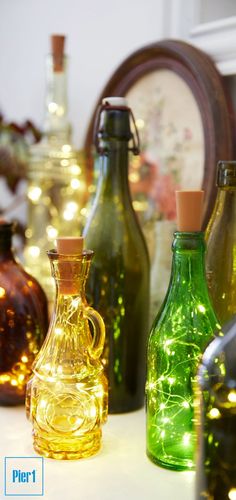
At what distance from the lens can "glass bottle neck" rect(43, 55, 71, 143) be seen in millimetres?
1028

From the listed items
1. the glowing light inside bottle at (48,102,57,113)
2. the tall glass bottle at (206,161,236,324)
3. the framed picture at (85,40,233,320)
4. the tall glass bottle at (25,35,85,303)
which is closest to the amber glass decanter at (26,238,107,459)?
the tall glass bottle at (206,161,236,324)

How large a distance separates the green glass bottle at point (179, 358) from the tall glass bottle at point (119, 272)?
0.12 meters

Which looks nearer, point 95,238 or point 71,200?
point 95,238

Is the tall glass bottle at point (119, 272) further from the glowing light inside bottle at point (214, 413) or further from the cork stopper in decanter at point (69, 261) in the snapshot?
the glowing light inside bottle at point (214, 413)

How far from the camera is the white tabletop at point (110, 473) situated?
0.52 metres

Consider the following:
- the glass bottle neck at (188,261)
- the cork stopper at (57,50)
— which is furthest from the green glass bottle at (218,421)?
the cork stopper at (57,50)

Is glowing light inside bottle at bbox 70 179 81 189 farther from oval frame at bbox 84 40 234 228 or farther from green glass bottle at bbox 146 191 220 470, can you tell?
green glass bottle at bbox 146 191 220 470

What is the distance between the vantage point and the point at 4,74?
4.42 feet

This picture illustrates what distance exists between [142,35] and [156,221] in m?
0.30

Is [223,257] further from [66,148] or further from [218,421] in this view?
[66,148]

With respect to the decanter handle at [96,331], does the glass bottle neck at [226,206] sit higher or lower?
higher

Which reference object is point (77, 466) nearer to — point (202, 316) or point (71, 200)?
point (202, 316)

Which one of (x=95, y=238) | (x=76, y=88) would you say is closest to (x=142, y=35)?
(x=76, y=88)

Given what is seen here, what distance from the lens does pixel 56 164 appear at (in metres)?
1.02
